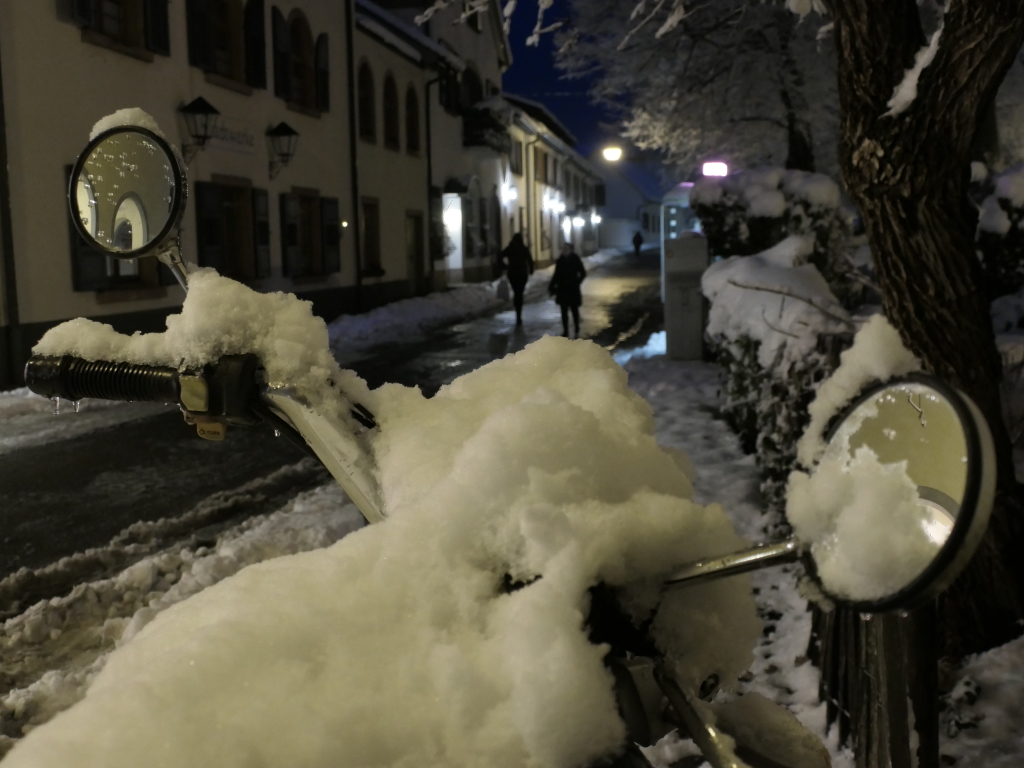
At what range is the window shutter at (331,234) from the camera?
2004cm

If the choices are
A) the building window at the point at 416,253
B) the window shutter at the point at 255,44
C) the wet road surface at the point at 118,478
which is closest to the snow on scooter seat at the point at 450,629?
the wet road surface at the point at 118,478

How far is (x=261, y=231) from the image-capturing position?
17.5 metres

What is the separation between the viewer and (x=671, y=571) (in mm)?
1318

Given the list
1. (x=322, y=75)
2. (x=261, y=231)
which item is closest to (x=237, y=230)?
A: (x=261, y=231)

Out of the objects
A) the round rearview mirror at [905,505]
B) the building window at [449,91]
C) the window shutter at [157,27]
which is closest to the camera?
the round rearview mirror at [905,505]

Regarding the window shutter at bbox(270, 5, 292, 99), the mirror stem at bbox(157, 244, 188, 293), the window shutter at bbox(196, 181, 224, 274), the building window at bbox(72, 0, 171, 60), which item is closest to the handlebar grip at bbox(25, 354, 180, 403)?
the mirror stem at bbox(157, 244, 188, 293)

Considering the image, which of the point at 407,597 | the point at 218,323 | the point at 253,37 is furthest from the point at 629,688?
the point at 253,37

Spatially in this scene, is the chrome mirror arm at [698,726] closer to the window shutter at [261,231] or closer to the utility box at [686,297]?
the utility box at [686,297]

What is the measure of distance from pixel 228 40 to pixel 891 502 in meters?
17.5

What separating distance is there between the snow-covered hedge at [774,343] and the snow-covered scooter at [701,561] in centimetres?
273

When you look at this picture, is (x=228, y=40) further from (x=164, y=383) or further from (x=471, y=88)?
(x=471, y=88)

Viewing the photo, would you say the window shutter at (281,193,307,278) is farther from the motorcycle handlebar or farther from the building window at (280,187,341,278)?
the motorcycle handlebar

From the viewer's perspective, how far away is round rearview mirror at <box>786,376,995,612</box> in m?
0.93

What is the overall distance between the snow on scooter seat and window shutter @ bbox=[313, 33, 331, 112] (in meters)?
19.4
